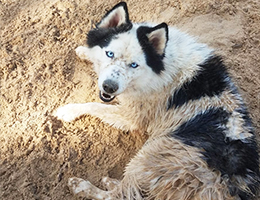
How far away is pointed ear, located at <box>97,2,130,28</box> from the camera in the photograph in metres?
2.88

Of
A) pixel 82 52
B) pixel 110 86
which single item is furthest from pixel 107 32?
pixel 82 52

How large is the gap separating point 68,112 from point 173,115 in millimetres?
1238

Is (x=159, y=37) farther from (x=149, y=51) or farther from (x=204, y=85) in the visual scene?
(x=204, y=85)

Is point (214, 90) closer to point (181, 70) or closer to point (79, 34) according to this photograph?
point (181, 70)

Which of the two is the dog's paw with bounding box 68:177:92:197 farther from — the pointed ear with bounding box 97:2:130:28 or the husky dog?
the pointed ear with bounding box 97:2:130:28

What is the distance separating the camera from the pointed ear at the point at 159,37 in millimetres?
2752

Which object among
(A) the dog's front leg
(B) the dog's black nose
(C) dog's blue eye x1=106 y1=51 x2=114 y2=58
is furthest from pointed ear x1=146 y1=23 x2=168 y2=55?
(A) the dog's front leg

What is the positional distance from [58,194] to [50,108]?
→ 1.05 metres

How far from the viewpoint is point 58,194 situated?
2947 millimetres

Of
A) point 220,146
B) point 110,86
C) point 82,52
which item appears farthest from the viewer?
point 82,52

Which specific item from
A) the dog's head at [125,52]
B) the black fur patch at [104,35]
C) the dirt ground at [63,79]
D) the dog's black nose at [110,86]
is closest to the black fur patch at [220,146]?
the dog's head at [125,52]

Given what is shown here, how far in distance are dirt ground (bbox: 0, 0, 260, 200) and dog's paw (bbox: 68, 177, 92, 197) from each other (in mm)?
93

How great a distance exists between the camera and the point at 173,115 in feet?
10.1

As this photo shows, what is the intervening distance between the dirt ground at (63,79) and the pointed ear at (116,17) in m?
0.97
